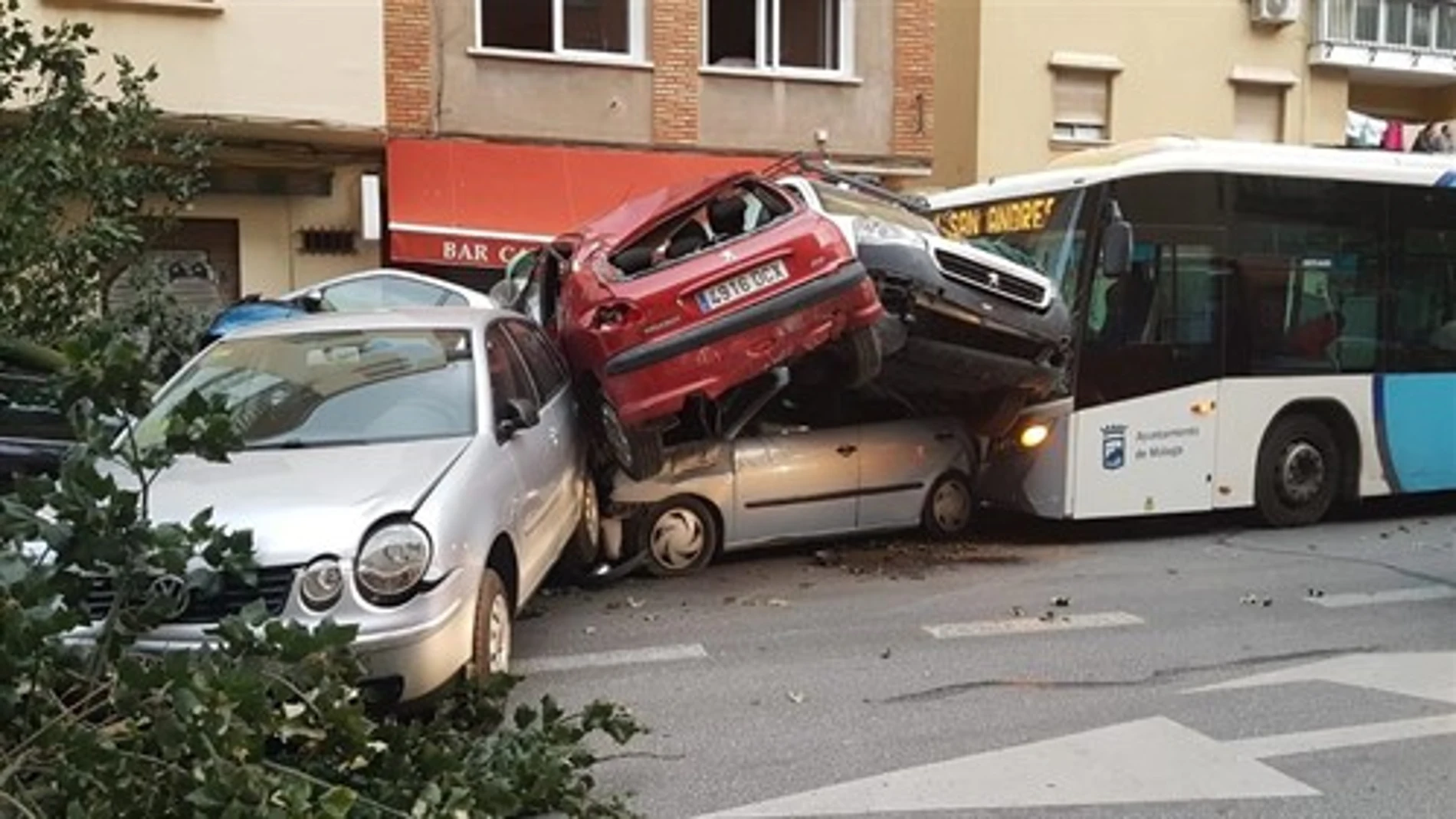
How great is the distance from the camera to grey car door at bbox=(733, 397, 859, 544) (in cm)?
845

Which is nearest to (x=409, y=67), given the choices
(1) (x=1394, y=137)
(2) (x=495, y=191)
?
(2) (x=495, y=191)

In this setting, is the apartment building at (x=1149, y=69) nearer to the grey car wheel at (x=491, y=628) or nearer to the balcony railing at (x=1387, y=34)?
the balcony railing at (x=1387, y=34)

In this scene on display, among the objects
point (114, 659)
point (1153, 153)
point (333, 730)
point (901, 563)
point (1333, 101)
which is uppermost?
point (1333, 101)

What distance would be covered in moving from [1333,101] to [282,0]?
1589cm

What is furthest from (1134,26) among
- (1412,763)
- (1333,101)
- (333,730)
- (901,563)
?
(333,730)

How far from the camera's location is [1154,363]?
958cm

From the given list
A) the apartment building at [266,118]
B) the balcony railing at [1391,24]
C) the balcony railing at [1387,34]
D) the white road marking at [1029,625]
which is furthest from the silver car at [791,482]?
the balcony railing at [1391,24]

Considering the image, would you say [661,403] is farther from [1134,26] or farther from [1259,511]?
[1134,26]

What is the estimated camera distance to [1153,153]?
9.77 meters

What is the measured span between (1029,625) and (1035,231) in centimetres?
367

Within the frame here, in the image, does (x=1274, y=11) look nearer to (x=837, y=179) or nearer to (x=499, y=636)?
(x=837, y=179)

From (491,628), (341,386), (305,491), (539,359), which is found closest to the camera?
(305,491)

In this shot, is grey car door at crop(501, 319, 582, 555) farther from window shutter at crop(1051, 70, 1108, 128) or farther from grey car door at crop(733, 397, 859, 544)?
window shutter at crop(1051, 70, 1108, 128)

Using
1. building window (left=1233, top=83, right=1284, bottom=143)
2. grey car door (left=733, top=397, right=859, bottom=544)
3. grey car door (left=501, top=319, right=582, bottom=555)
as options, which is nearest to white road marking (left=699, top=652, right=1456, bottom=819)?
grey car door (left=501, top=319, right=582, bottom=555)
